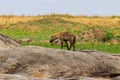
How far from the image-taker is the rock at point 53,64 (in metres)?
10.3

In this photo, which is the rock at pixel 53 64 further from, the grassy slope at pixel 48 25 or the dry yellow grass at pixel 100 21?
the dry yellow grass at pixel 100 21

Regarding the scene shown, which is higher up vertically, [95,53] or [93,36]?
[95,53]

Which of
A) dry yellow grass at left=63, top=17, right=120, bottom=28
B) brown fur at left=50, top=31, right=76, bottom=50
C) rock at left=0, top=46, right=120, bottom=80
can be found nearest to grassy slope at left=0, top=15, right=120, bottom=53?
dry yellow grass at left=63, top=17, right=120, bottom=28

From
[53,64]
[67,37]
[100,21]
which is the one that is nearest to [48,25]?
[100,21]

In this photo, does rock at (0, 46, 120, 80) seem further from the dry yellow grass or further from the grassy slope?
the dry yellow grass

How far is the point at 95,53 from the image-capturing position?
39.2ft

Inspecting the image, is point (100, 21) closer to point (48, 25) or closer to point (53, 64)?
point (48, 25)

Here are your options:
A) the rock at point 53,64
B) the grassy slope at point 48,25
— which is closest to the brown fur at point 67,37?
the grassy slope at point 48,25

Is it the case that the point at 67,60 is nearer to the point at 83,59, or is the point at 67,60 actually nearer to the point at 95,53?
the point at 83,59

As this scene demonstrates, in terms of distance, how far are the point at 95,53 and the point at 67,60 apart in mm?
1341

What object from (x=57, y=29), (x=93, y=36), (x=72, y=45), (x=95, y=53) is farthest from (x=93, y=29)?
(x=95, y=53)

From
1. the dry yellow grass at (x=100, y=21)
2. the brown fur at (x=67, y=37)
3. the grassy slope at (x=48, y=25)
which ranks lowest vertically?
the dry yellow grass at (x=100, y=21)

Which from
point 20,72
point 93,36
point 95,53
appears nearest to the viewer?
point 20,72

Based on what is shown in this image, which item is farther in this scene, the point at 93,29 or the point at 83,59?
the point at 93,29
